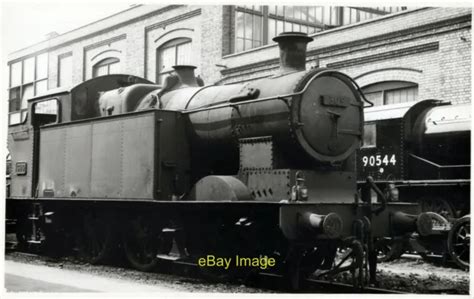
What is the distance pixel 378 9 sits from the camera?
78.7 ft

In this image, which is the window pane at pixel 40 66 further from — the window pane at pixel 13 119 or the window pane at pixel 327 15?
the window pane at pixel 327 15

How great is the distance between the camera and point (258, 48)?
65.8ft

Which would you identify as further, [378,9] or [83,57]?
[83,57]

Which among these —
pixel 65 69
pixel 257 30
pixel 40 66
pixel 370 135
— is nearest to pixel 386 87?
pixel 370 135

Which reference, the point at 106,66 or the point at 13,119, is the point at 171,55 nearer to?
the point at 106,66

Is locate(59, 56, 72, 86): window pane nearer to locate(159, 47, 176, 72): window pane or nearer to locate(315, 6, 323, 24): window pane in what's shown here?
locate(159, 47, 176, 72): window pane

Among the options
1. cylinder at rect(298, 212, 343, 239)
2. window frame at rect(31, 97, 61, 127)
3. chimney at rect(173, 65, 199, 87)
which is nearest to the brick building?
window frame at rect(31, 97, 61, 127)

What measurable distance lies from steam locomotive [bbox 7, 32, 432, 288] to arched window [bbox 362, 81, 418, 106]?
25.1 feet

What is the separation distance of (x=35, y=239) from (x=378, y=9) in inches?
629

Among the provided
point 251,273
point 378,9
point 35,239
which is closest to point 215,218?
point 251,273

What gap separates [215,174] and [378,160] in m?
4.20

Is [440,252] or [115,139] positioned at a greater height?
[115,139]

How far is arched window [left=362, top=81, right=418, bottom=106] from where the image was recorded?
657 inches

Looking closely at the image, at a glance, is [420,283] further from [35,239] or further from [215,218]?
[35,239]
